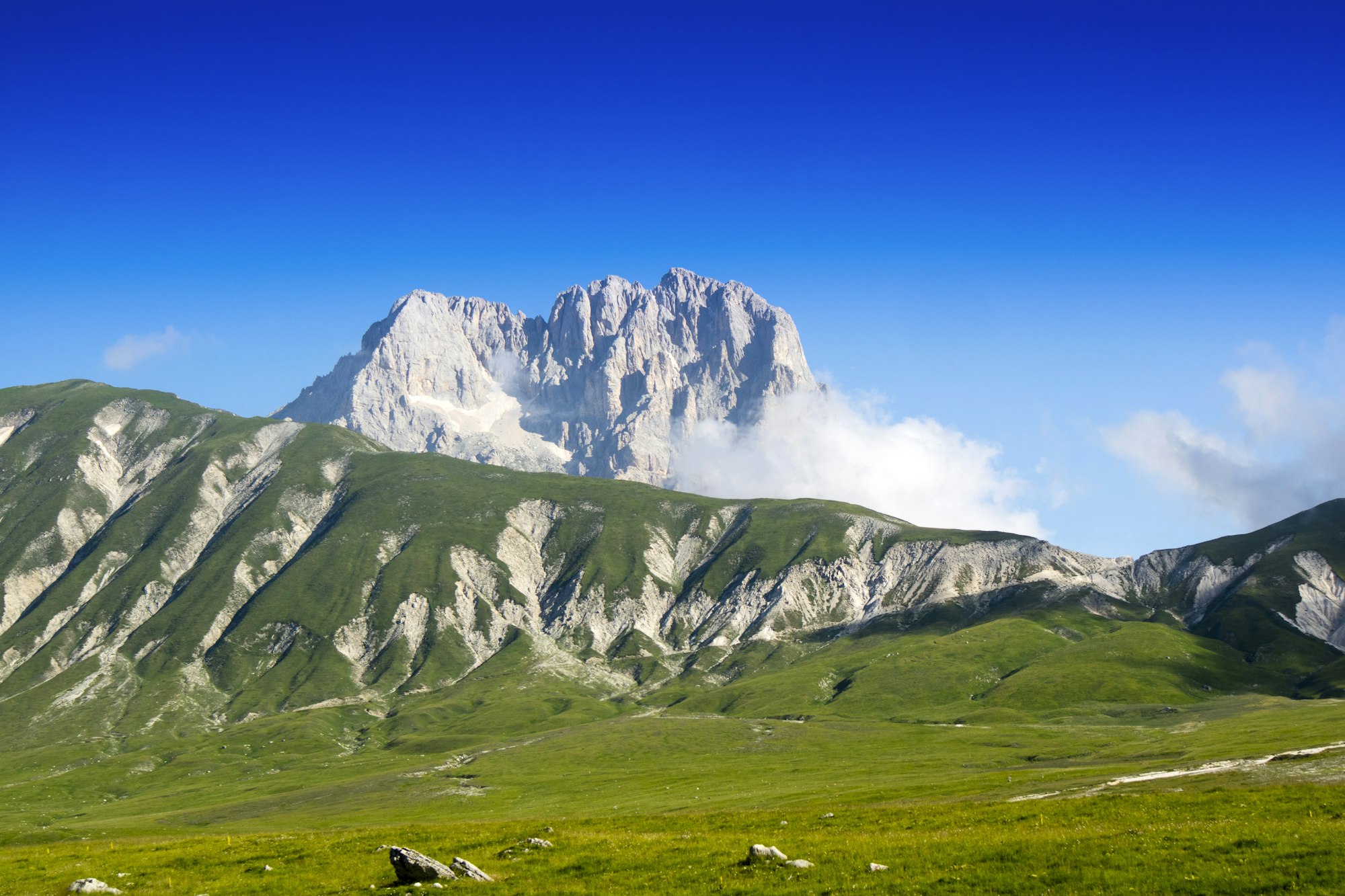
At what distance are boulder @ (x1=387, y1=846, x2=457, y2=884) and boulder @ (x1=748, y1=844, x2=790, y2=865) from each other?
36.2ft

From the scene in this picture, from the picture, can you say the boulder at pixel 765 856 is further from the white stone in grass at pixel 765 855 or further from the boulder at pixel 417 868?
the boulder at pixel 417 868

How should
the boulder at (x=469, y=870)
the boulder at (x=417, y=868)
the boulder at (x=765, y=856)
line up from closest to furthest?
the boulder at (x=469, y=870), the boulder at (x=765, y=856), the boulder at (x=417, y=868)

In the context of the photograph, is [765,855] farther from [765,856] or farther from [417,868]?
[417,868]

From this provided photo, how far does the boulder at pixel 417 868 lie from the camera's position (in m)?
36.1

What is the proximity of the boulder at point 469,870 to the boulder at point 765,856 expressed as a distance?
31.8 feet

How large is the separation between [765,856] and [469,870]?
11.1 m

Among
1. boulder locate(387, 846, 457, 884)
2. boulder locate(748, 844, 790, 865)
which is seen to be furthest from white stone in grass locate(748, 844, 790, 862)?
boulder locate(387, 846, 457, 884)

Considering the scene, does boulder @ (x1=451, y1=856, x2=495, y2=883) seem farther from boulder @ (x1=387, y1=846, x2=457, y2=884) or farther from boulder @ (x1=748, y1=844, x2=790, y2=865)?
boulder @ (x1=748, y1=844, x2=790, y2=865)

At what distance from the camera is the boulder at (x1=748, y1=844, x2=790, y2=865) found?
118 ft

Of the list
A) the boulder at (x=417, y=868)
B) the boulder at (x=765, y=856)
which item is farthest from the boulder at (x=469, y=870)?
the boulder at (x=765, y=856)

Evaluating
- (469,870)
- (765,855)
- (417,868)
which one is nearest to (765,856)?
(765,855)

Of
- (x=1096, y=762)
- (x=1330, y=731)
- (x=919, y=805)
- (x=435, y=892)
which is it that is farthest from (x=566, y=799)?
(x=435, y=892)

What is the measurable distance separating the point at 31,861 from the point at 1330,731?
148967 mm

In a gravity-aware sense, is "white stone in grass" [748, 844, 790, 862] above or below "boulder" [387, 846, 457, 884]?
above
